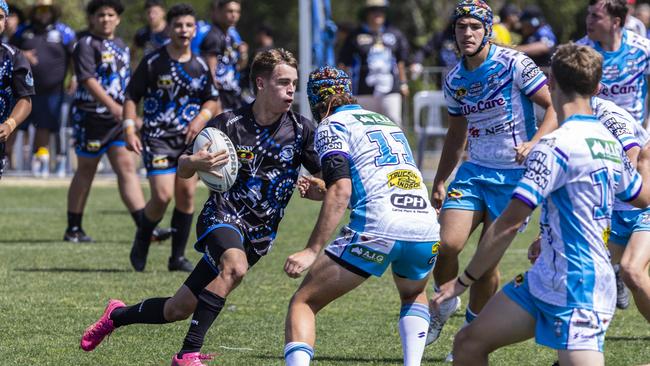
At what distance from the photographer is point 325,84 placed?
589cm

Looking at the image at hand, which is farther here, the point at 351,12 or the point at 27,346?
the point at 351,12

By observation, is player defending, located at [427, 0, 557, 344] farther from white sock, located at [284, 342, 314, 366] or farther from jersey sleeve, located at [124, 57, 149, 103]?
jersey sleeve, located at [124, 57, 149, 103]

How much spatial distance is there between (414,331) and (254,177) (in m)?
1.24

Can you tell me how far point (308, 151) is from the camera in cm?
657

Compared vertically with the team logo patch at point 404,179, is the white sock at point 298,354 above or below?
below

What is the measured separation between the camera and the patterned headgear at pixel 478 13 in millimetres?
6996

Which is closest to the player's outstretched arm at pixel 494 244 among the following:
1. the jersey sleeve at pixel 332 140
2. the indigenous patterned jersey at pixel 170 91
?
the jersey sleeve at pixel 332 140

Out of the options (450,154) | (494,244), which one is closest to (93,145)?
(450,154)

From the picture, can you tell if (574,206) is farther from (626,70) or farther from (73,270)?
(73,270)

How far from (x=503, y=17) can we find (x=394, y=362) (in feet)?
41.1

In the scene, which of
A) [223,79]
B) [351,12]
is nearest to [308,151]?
[223,79]

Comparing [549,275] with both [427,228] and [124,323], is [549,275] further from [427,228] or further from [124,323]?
[124,323]

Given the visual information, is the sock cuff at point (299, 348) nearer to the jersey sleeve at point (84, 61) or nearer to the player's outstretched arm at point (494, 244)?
the player's outstretched arm at point (494, 244)

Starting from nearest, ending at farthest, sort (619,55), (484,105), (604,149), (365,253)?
(604,149), (365,253), (484,105), (619,55)
